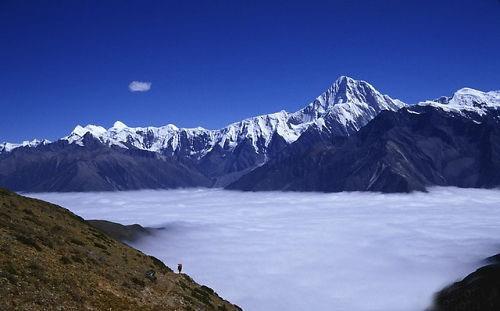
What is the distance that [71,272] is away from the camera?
151 ft

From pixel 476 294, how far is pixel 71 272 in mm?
126004

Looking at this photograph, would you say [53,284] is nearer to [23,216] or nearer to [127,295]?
[127,295]

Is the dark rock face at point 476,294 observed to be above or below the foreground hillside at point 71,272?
below

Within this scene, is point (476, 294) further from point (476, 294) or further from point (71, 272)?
point (71, 272)

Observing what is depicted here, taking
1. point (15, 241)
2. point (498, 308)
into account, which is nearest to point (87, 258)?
point (15, 241)

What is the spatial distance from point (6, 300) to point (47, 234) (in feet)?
77.8

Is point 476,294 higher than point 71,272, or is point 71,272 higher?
point 71,272

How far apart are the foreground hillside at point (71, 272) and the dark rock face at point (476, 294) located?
9317 cm

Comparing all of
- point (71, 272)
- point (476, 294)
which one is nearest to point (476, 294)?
point (476, 294)

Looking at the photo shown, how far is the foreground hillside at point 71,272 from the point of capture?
38.5 meters

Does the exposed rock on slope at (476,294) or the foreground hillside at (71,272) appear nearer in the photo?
the foreground hillside at (71,272)

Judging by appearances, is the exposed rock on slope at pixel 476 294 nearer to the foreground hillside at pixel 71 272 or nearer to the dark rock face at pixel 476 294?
the dark rock face at pixel 476 294

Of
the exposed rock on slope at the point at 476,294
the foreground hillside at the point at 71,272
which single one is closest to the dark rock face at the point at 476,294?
the exposed rock on slope at the point at 476,294

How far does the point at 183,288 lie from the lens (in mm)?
63375
